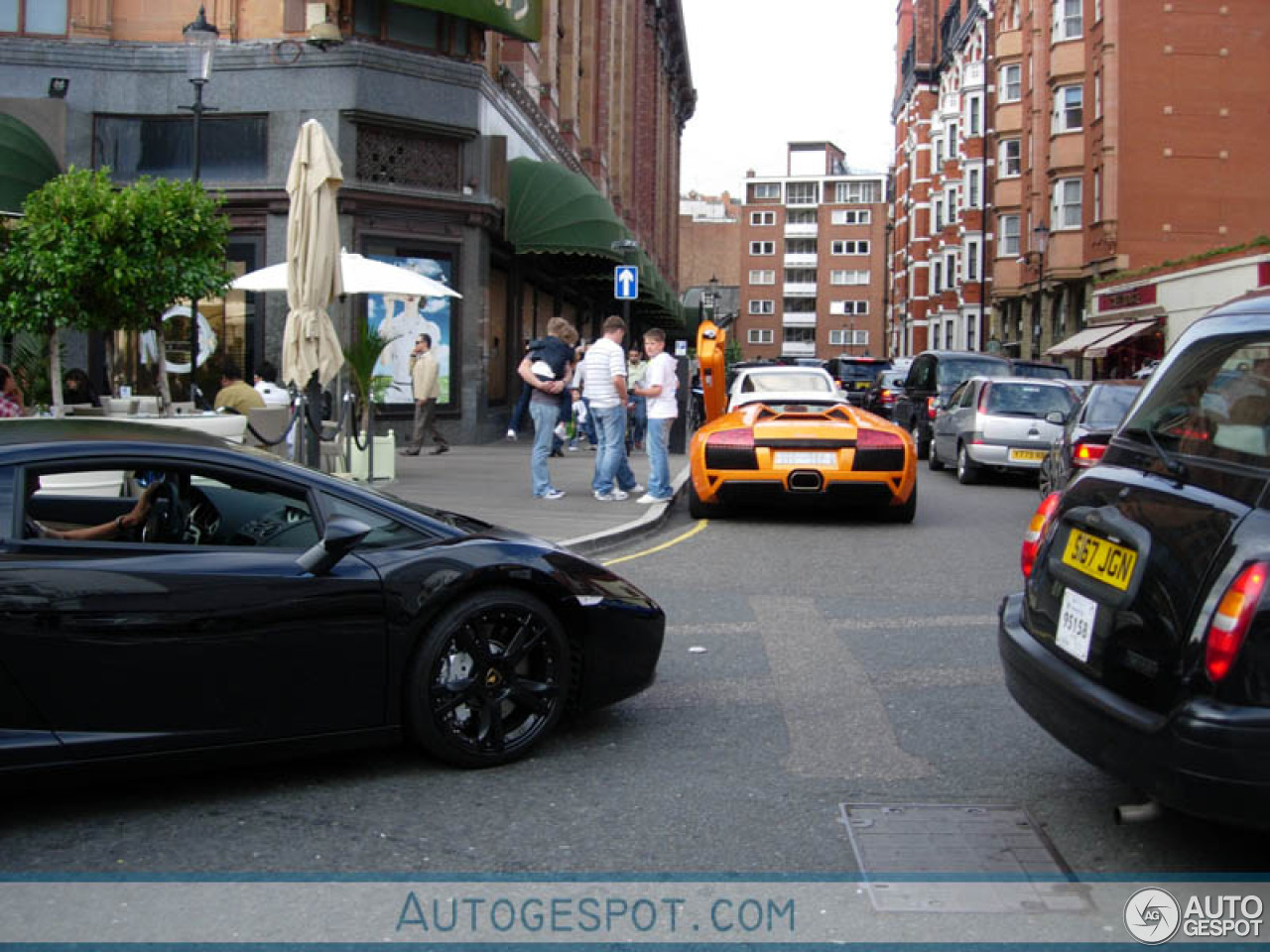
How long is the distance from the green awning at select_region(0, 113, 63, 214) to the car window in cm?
1394

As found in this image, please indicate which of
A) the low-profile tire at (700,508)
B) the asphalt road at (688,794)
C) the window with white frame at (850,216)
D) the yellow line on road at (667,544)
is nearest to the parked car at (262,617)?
the asphalt road at (688,794)

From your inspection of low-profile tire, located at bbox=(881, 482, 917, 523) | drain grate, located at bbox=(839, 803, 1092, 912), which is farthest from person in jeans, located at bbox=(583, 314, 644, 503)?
drain grate, located at bbox=(839, 803, 1092, 912)

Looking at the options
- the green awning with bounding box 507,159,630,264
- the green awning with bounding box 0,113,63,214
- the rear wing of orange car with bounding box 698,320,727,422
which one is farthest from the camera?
the green awning with bounding box 507,159,630,264

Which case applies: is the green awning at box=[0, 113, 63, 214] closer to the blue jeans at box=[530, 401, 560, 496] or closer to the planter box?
the planter box

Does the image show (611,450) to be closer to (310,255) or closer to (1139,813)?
(310,255)

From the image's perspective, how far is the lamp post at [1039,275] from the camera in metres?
40.4

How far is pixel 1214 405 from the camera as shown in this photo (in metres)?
3.98

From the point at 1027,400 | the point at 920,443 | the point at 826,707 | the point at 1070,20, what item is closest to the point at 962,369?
the point at 920,443

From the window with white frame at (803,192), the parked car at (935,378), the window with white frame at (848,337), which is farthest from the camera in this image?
the window with white frame at (803,192)

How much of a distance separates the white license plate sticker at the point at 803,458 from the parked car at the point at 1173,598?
724cm

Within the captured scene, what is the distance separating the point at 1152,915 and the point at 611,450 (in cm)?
1039

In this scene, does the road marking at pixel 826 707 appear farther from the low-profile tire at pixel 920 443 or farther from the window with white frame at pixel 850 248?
the window with white frame at pixel 850 248

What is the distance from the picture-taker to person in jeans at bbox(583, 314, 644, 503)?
1320 cm

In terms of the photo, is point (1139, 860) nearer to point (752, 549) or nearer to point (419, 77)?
point (752, 549)
